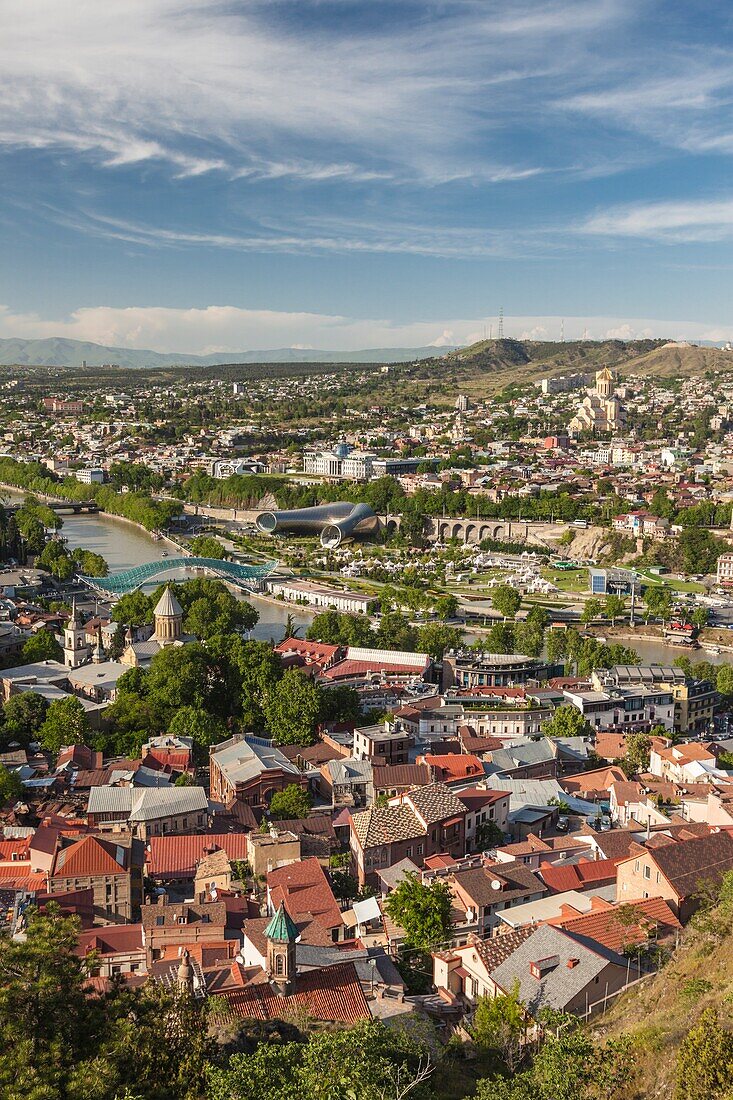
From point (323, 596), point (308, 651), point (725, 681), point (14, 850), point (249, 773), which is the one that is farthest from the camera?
point (323, 596)

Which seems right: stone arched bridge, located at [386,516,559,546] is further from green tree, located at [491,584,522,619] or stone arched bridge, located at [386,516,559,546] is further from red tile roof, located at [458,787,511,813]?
red tile roof, located at [458,787,511,813]

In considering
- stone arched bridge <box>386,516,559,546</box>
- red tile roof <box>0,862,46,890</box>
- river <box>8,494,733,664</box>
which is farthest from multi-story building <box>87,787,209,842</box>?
stone arched bridge <box>386,516,559,546</box>

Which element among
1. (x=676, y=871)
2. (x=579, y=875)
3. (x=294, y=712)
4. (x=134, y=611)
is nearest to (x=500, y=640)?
(x=134, y=611)

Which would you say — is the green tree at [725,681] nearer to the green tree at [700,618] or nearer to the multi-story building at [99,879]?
the green tree at [700,618]

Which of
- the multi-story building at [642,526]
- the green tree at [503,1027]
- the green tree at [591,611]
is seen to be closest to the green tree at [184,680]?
the green tree at [503,1027]

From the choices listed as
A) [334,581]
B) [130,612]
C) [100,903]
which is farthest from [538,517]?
[100,903]

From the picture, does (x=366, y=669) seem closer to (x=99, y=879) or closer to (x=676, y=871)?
(x=99, y=879)

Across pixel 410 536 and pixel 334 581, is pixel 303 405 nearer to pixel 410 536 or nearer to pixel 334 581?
pixel 410 536
